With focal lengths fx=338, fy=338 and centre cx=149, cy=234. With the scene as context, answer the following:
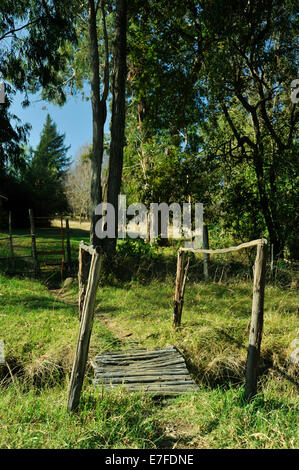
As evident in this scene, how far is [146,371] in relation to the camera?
389cm

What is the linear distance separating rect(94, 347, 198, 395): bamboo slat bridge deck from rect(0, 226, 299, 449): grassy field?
Answer: 0.56 feet

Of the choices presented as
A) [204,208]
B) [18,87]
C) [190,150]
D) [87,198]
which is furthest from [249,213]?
[87,198]

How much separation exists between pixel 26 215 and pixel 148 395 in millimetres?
22640

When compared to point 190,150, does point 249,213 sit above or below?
below

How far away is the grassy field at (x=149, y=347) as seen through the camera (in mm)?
2664

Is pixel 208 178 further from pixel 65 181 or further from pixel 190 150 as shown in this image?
pixel 65 181

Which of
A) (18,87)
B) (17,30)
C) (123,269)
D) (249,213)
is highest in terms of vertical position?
(17,30)

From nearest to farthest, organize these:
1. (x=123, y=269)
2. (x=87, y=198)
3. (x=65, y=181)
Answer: (x=123, y=269), (x=87, y=198), (x=65, y=181)

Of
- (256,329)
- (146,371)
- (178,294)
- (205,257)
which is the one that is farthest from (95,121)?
(256,329)

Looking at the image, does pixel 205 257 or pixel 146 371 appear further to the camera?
pixel 205 257

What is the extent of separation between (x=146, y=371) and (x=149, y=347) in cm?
67

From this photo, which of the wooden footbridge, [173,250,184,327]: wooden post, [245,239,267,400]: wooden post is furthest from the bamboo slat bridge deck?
[173,250,184,327]: wooden post

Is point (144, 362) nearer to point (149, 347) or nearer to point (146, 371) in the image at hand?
point (146, 371)

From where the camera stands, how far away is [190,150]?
9.55m
